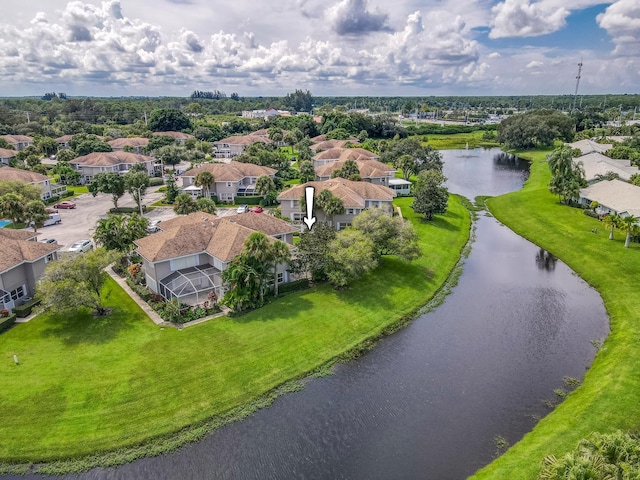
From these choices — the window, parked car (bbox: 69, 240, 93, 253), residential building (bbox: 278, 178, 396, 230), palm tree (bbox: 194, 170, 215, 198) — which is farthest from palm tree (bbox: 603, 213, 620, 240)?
the window

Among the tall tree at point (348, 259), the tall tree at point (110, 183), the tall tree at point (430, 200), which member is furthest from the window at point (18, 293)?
the tall tree at point (430, 200)

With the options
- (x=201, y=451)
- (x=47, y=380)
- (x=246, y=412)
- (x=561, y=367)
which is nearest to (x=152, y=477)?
(x=201, y=451)

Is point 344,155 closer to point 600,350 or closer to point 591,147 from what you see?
point 591,147

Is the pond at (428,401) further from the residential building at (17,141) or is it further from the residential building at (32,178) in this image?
the residential building at (17,141)

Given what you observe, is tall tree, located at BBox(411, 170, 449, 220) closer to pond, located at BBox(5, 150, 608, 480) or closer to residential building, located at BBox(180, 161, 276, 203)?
pond, located at BBox(5, 150, 608, 480)

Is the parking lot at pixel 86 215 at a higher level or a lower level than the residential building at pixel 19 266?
lower

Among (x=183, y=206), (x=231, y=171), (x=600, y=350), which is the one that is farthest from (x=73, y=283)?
(x=231, y=171)

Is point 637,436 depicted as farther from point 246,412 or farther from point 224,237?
point 224,237
